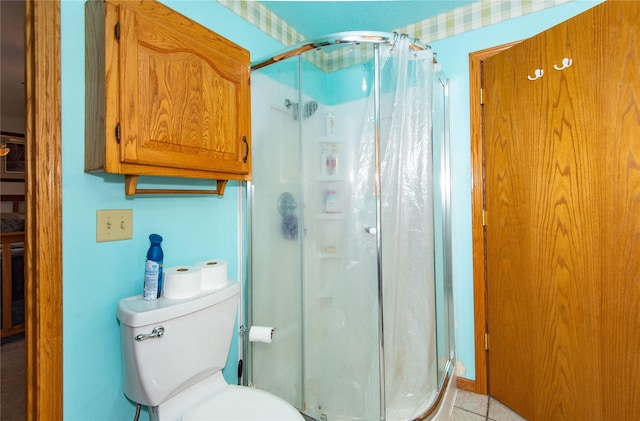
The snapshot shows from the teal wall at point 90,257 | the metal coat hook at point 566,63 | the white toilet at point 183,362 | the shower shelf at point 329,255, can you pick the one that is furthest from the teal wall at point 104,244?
the shower shelf at point 329,255

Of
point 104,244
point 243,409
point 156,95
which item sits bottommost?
point 243,409

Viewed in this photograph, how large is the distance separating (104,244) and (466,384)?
6.61 ft

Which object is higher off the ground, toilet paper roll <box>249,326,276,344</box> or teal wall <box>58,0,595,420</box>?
teal wall <box>58,0,595,420</box>

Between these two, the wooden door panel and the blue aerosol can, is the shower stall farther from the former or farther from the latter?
the wooden door panel

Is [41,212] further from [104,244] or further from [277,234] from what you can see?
[277,234]

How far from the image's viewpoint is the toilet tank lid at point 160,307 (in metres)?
0.91

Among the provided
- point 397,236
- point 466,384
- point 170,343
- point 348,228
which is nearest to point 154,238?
point 170,343

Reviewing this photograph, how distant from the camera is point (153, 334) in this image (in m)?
0.93

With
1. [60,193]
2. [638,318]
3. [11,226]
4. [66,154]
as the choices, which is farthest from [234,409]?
[11,226]

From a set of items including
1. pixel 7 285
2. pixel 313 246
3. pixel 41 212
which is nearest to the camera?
pixel 41 212

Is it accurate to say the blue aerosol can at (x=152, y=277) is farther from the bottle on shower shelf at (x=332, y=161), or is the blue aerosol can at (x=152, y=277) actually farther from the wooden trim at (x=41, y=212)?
the bottle on shower shelf at (x=332, y=161)

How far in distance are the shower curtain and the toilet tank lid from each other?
0.58 m

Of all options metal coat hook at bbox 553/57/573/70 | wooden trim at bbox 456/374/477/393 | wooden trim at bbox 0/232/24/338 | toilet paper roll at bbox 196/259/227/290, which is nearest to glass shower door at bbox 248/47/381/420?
toilet paper roll at bbox 196/259/227/290

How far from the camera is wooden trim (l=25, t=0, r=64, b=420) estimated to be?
0.87 meters
